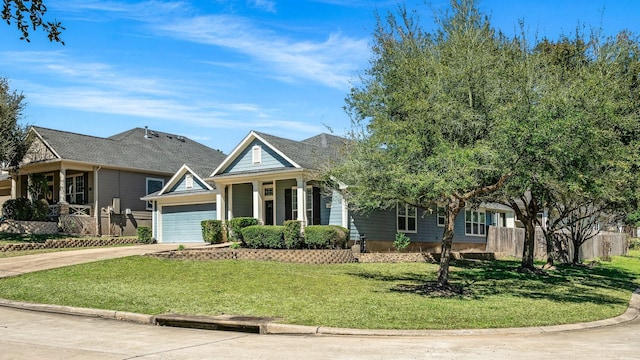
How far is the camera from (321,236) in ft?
78.8

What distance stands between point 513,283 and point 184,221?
18.2 metres

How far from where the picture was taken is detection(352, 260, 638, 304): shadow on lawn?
15.9 meters

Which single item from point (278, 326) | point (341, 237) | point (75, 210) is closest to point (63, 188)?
point (75, 210)

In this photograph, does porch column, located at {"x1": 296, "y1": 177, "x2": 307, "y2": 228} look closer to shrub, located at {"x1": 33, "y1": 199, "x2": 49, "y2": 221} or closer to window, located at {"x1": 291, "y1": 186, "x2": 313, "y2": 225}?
window, located at {"x1": 291, "y1": 186, "x2": 313, "y2": 225}

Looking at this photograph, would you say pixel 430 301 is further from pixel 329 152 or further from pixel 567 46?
pixel 329 152

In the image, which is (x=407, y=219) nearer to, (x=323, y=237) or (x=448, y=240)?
(x=323, y=237)

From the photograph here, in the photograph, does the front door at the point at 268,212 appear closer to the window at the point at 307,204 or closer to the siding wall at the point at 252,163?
the window at the point at 307,204

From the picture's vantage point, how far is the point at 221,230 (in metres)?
28.1

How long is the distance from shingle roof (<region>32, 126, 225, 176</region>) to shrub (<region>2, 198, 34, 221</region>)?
307cm

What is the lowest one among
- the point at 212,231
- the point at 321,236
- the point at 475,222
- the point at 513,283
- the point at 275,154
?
the point at 513,283

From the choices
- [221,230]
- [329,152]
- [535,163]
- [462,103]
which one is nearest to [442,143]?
[462,103]

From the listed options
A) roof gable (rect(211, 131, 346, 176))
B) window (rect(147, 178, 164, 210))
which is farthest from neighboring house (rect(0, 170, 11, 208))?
roof gable (rect(211, 131, 346, 176))

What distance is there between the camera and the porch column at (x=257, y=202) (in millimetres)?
27266

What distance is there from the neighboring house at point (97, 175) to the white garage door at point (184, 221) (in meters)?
2.08
